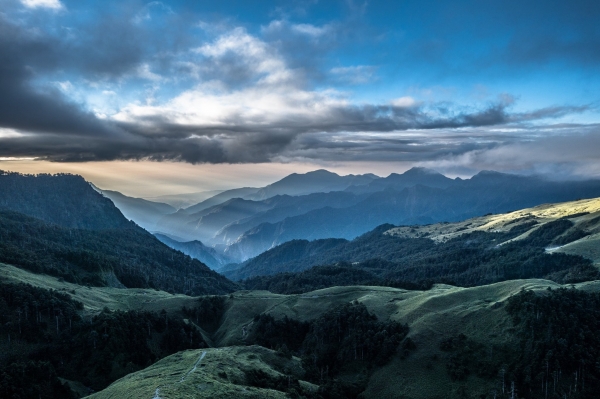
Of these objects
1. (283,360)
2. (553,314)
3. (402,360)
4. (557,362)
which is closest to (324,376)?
(283,360)

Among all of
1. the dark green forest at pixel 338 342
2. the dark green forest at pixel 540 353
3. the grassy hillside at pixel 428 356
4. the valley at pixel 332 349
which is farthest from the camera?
the dark green forest at pixel 338 342

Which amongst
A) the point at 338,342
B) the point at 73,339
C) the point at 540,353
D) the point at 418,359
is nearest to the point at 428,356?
the point at 418,359

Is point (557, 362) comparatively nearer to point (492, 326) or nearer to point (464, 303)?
point (492, 326)

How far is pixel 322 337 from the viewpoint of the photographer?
180m

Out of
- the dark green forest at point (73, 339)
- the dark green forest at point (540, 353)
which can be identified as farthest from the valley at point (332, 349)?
the dark green forest at point (73, 339)

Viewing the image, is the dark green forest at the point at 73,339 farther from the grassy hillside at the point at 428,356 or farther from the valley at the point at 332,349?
the grassy hillside at the point at 428,356

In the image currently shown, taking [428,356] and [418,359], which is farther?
[418,359]

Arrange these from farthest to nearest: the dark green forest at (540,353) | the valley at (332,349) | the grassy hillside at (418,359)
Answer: the dark green forest at (540,353) → the valley at (332,349) → the grassy hillside at (418,359)

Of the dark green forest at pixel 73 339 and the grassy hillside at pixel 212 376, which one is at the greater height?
the grassy hillside at pixel 212 376

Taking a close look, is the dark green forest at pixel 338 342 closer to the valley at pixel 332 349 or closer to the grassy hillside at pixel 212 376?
the valley at pixel 332 349

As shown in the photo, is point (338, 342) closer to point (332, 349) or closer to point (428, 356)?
point (332, 349)

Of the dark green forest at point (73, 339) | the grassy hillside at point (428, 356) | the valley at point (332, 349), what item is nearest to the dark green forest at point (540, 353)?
the valley at point (332, 349)

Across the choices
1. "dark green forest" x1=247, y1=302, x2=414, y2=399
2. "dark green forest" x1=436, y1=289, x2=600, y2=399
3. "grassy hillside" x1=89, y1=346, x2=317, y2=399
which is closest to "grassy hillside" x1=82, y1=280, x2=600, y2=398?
"grassy hillside" x1=89, y1=346, x2=317, y2=399

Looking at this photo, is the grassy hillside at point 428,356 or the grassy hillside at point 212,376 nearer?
the grassy hillside at point 212,376
